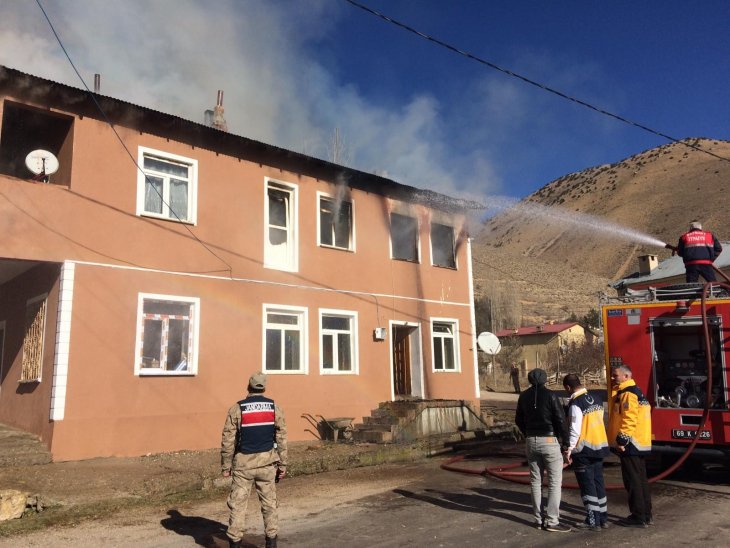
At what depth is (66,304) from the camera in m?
10.7

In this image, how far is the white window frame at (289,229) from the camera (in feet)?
46.6

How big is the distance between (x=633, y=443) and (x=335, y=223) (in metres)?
10.5

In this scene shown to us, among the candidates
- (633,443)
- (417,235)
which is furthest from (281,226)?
(633,443)

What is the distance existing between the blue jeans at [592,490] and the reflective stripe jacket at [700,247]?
17.2ft

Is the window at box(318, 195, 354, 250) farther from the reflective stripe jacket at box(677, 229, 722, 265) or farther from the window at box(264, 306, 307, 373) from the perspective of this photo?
the reflective stripe jacket at box(677, 229, 722, 265)

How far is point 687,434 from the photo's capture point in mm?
8672

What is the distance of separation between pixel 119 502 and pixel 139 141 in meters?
7.24

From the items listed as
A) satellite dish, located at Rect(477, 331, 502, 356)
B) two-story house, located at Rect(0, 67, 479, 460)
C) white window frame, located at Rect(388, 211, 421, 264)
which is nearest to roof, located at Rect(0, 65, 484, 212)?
two-story house, located at Rect(0, 67, 479, 460)

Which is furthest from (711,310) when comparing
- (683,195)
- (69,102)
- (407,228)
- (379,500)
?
(683,195)

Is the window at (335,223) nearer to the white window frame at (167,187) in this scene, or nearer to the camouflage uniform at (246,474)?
the white window frame at (167,187)

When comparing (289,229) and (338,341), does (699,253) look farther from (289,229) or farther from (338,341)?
(289,229)

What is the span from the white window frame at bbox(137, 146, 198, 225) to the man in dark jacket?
8669 mm

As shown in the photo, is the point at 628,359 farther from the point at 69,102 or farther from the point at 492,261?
the point at 492,261

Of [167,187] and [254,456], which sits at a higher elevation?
[167,187]
